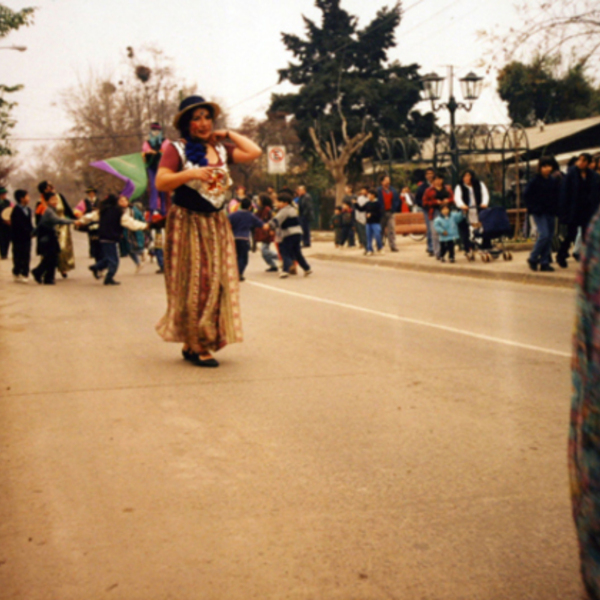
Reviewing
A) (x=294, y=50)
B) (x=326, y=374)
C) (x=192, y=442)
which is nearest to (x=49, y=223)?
(x=326, y=374)

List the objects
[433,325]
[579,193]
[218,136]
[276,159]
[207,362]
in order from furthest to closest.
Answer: [276,159]
[579,193]
[433,325]
[207,362]
[218,136]

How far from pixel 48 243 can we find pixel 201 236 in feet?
36.7

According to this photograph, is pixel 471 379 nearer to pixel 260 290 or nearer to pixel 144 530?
pixel 144 530

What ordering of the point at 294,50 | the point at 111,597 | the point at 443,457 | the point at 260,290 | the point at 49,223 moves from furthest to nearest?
the point at 294,50, the point at 49,223, the point at 260,290, the point at 443,457, the point at 111,597

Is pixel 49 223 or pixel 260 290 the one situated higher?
pixel 49 223

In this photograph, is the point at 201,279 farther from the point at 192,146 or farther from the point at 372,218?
the point at 372,218

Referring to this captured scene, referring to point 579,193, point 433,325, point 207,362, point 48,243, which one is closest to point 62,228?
point 48,243

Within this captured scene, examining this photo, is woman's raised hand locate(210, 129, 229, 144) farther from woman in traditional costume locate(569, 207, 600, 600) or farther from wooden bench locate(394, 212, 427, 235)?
wooden bench locate(394, 212, 427, 235)

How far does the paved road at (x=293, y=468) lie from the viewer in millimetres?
3295

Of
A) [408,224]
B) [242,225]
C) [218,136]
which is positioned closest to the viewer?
[218,136]

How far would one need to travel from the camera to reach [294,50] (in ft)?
180

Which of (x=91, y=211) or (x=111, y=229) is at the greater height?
(x=91, y=211)

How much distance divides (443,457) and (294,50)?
173 ft

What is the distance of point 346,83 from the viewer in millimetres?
52375
